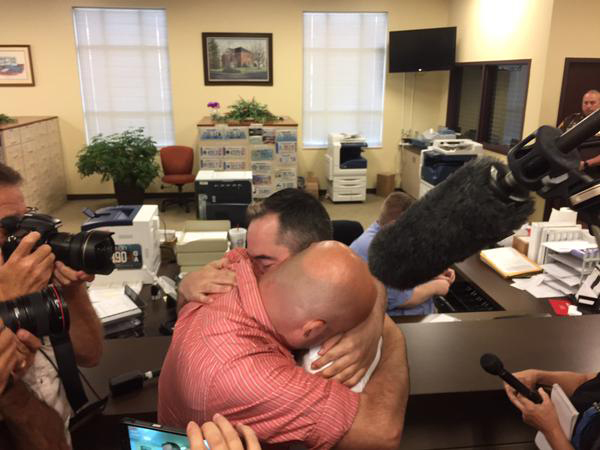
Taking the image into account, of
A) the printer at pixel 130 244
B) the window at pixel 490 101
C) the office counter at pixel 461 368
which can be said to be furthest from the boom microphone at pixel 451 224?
the window at pixel 490 101

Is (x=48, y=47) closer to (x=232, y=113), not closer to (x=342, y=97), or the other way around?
(x=232, y=113)

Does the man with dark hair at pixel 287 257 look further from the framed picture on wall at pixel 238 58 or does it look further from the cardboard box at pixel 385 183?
the cardboard box at pixel 385 183

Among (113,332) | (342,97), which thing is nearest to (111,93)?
(342,97)

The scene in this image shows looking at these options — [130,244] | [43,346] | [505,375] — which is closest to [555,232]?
[505,375]

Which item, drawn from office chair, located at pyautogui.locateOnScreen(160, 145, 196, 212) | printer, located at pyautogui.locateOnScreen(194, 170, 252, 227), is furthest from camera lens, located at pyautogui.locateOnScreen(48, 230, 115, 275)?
office chair, located at pyautogui.locateOnScreen(160, 145, 196, 212)

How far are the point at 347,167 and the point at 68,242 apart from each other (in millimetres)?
5781

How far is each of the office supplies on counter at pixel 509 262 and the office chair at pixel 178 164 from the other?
15.6 feet

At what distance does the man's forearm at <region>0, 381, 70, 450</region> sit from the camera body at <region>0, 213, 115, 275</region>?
333mm

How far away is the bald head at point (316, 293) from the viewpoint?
0.94m

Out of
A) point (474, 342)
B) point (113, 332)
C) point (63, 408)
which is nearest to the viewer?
point (63, 408)

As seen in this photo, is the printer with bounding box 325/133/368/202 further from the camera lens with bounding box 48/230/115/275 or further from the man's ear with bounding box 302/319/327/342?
the man's ear with bounding box 302/319/327/342

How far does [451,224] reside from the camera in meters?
0.53

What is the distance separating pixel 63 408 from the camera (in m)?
1.31

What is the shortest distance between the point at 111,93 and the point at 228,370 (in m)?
6.84
